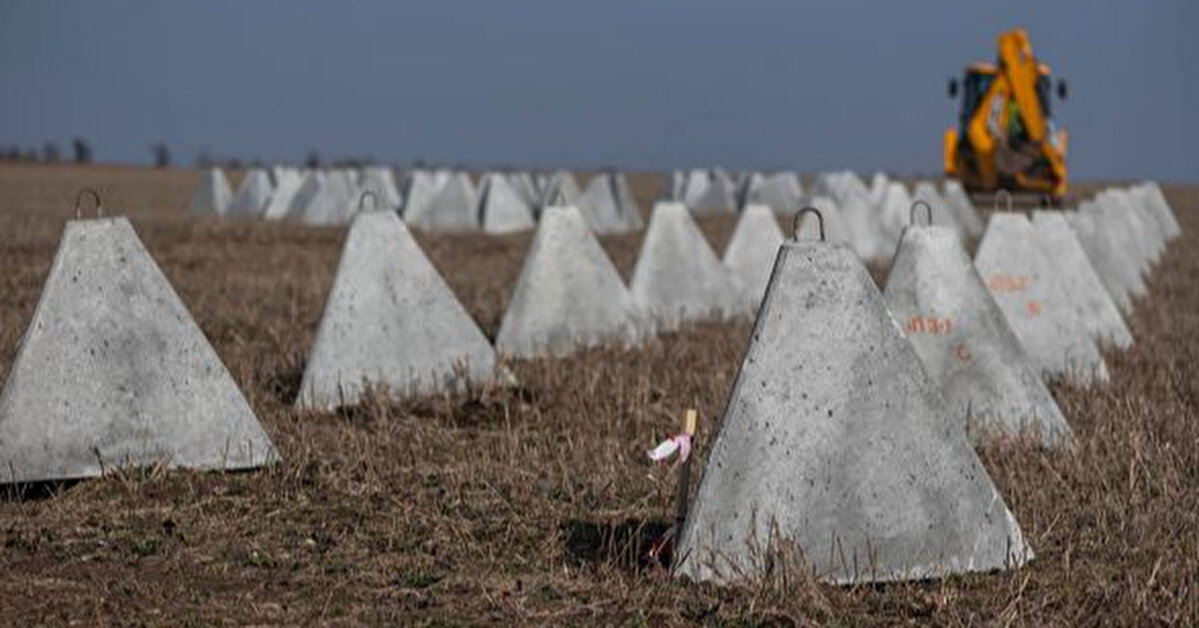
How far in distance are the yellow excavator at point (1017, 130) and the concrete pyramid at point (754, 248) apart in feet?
46.9

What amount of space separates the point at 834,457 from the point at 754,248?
1009 cm

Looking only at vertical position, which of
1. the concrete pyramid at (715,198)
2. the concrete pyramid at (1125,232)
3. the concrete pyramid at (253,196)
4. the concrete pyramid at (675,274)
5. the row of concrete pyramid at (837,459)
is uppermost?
the row of concrete pyramid at (837,459)

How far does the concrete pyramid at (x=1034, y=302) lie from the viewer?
372 inches

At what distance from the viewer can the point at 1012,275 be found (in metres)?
9.48

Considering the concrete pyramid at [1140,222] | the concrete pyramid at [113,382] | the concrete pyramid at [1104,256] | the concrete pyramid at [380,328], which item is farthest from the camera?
the concrete pyramid at [1140,222]

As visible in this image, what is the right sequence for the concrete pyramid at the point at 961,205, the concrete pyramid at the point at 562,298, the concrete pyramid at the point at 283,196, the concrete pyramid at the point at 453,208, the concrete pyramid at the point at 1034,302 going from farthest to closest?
the concrete pyramid at the point at 283,196
the concrete pyramid at the point at 961,205
the concrete pyramid at the point at 453,208
the concrete pyramid at the point at 562,298
the concrete pyramid at the point at 1034,302

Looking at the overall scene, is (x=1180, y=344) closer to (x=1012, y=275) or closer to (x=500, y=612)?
(x=1012, y=275)

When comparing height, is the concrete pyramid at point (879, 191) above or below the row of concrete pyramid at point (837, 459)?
below

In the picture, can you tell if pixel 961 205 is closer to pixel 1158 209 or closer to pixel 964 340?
pixel 1158 209

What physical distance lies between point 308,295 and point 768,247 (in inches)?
153

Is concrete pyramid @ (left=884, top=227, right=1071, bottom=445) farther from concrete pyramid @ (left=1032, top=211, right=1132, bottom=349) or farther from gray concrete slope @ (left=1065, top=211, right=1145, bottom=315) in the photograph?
gray concrete slope @ (left=1065, top=211, right=1145, bottom=315)

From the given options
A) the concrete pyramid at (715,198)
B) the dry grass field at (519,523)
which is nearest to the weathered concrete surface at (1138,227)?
the dry grass field at (519,523)

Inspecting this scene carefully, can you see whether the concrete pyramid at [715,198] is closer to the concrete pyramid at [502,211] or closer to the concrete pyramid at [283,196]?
the concrete pyramid at [283,196]

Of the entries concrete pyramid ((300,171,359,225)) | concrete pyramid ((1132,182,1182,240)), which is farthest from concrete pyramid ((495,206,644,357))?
concrete pyramid ((1132,182,1182,240))
